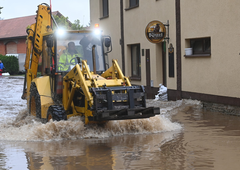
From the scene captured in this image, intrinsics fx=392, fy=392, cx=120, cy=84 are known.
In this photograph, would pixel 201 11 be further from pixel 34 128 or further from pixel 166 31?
pixel 34 128

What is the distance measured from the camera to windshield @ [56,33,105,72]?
955cm

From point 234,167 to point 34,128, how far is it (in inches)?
185

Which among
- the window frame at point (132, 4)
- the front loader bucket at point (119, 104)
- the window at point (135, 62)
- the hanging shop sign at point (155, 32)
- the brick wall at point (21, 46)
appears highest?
the window frame at point (132, 4)

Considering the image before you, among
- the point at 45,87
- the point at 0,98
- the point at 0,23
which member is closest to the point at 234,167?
the point at 45,87

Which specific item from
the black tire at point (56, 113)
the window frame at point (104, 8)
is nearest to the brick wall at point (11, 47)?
the window frame at point (104, 8)

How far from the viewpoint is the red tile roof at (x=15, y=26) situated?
51.5 meters

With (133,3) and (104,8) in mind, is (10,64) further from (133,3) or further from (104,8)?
(133,3)

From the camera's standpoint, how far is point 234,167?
5.87 meters

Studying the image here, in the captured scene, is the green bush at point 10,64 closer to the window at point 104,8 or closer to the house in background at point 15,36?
the house in background at point 15,36

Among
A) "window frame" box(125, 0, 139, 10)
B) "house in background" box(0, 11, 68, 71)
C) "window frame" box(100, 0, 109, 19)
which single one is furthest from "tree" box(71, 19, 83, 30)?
"window frame" box(125, 0, 139, 10)

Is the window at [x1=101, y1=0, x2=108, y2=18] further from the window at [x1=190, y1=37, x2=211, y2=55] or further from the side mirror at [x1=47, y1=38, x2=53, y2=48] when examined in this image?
the side mirror at [x1=47, y1=38, x2=53, y2=48]

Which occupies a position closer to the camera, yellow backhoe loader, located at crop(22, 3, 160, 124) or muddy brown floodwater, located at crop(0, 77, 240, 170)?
muddy brown floodwater, located at crop(0, 77, 240, 170)

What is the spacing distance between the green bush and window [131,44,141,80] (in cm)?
2671

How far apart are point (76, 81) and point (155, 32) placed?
23.6ft
